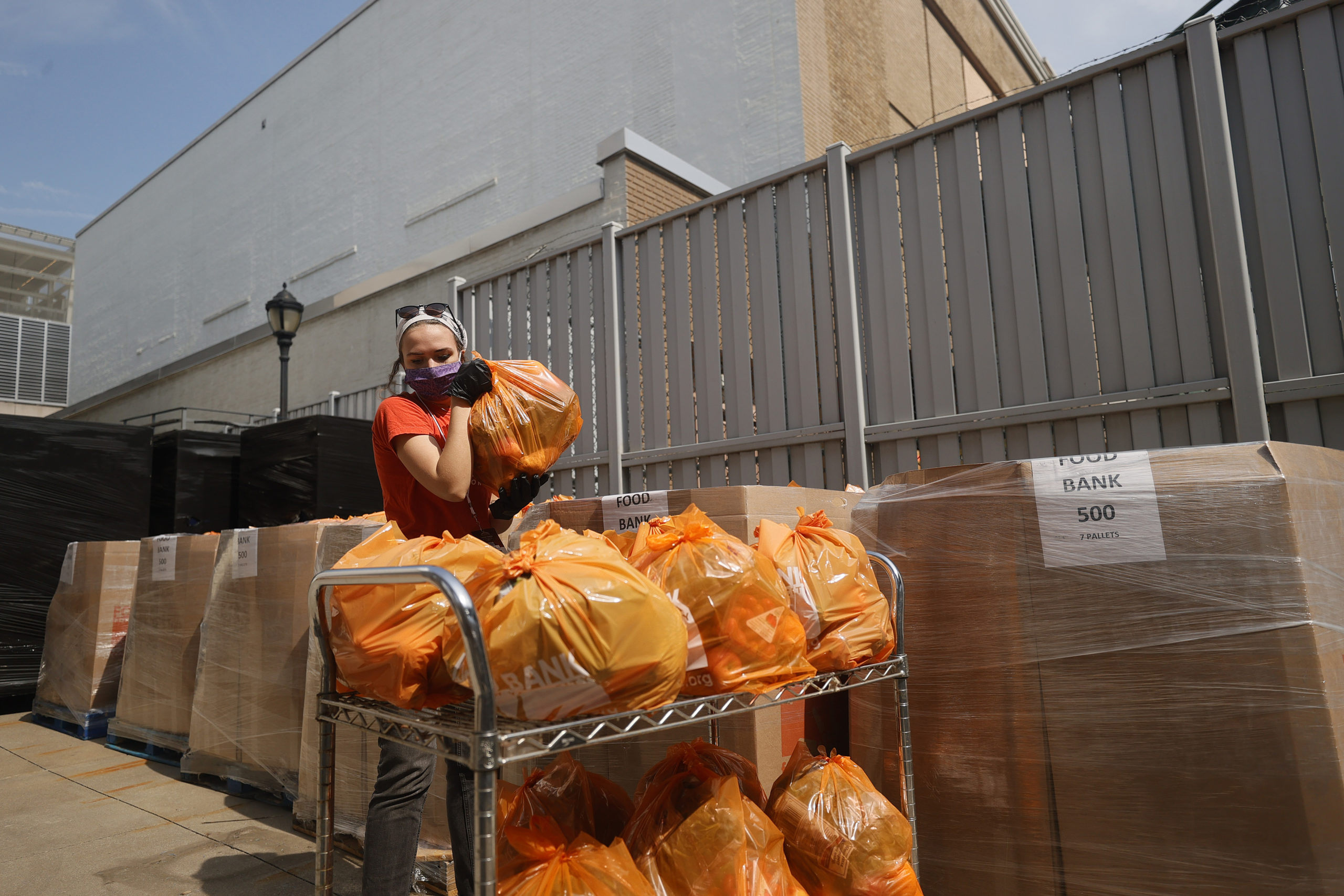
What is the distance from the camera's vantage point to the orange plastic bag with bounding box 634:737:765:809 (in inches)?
73.6

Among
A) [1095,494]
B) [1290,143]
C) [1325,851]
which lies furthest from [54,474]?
[1290,143]


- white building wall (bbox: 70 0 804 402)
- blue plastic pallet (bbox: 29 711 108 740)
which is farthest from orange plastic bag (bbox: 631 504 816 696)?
white building wall (bbox: 70 0 804 402)

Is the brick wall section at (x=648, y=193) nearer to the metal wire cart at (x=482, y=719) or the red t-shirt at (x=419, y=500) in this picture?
the red t-shirt at (x=419, y=500)

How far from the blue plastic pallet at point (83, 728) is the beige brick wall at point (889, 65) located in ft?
28.5

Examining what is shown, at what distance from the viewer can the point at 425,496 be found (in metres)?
2.13

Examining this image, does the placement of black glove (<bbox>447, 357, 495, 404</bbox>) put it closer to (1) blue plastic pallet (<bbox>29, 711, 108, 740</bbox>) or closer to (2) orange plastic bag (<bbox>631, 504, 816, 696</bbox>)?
(2) orange plastic bag (<bbox>631, 504, 816, 696</bbox>)

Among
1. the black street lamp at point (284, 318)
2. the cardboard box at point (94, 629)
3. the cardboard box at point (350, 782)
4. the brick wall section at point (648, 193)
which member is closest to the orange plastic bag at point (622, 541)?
the cardboard box at point (350, 782)

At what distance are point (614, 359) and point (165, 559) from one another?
3.09 metres

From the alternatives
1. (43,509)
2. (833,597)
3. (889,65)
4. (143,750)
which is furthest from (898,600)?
(889,65)

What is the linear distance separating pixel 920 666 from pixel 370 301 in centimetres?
1157

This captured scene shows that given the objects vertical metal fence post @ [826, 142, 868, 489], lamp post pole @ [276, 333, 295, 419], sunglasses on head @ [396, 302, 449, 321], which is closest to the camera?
sunglasses on head @ [396, 302, 449, 321]

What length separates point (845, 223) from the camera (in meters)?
4.31

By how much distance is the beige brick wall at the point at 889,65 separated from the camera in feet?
31.0

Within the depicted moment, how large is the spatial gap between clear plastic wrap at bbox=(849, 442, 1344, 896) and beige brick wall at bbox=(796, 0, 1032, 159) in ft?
27.0
